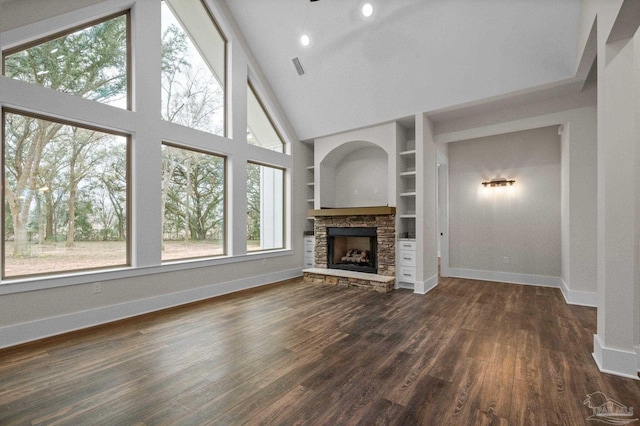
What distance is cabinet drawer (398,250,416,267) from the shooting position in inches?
197

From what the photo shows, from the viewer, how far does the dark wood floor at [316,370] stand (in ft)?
6.00

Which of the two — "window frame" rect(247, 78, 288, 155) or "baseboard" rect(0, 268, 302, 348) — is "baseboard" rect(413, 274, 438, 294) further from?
"window frame" rect(247, 78, 288, 155)

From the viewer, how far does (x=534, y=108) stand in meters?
4.48

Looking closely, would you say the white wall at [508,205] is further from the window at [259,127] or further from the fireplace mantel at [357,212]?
the window at [259,127]

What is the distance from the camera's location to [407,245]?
5078mm

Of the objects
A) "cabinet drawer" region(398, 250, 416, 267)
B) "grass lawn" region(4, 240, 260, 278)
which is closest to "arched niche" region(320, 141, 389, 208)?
"cabinet drawer" region(398, 250, 416, 267)

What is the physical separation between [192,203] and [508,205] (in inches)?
226

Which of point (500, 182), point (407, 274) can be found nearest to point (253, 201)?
point (407, 274)

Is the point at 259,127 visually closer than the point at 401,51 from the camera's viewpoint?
No

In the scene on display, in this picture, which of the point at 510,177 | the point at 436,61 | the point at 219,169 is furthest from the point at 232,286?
the point at 510,177

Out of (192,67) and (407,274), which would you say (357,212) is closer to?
(407,274)

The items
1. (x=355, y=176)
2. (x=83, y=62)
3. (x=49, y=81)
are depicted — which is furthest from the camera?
(x=355, y=176)

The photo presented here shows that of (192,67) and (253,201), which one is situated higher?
(192,67)

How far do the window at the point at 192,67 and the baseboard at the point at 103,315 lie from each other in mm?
2552
